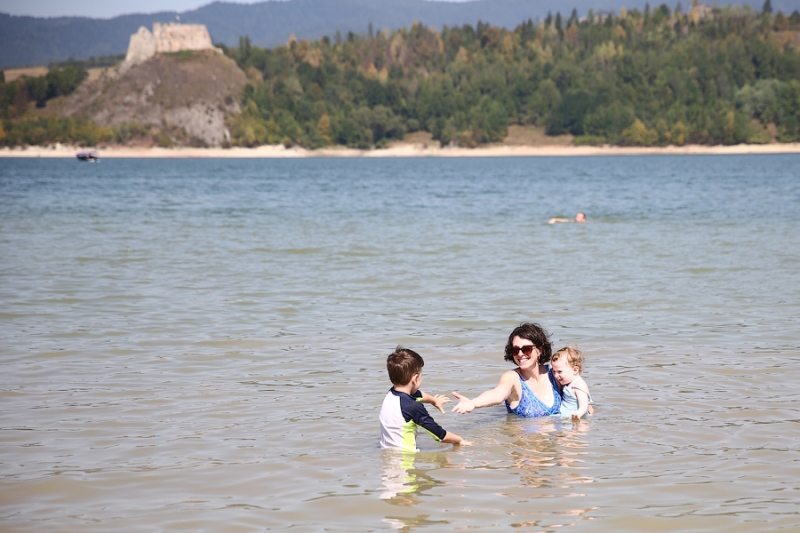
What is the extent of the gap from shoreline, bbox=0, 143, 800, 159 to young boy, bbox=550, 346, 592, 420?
171529mm

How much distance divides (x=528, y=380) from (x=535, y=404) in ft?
0.71

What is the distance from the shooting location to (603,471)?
6.30 meters

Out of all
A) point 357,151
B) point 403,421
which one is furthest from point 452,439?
point 357,151

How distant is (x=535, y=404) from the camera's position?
782 cm

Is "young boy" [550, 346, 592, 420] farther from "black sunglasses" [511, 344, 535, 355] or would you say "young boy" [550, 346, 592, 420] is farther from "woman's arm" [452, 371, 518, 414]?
"woman's arm" [452, 371, 518, 414]

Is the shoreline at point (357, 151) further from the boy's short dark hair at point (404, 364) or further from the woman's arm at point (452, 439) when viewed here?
the boy's short dark hair at point (404, 364)

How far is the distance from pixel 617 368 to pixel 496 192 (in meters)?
43.5

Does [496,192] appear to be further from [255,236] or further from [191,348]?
[191,348]

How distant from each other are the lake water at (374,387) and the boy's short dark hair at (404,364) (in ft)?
2.08

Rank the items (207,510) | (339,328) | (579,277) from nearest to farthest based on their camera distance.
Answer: (207,510) < (339,328) < (579,277)

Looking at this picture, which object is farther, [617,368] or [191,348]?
[191,348]

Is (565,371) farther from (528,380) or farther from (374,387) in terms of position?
(374,387)

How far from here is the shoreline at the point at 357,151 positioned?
176000mm

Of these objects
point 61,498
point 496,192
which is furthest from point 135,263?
point 496,192
